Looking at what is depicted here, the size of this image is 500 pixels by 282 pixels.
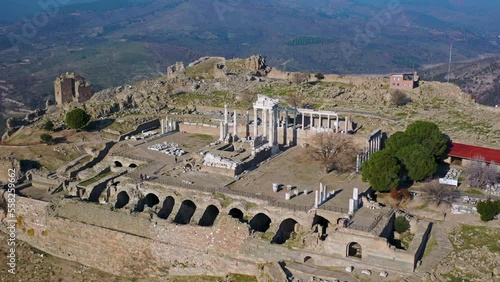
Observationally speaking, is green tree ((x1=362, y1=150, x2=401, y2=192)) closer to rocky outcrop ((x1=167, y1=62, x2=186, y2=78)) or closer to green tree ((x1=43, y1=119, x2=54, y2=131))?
green tree ((x1=43, y1=119, x2=54, y2=131))

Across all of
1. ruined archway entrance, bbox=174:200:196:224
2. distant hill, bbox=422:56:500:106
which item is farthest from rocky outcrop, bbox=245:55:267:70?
distant hill, bbox=422:56:500:106

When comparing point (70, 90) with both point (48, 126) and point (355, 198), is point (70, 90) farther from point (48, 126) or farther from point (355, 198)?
point (355, 198)

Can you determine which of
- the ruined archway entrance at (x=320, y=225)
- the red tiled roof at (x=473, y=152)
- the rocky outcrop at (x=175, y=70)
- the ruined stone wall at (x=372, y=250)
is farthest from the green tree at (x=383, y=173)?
the rocky outcrop at (x=175, y=70)

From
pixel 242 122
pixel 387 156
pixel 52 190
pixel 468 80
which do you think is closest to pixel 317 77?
pixel 242 122

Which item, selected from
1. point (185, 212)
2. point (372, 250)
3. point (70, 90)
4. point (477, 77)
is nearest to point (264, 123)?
point (185, 212)

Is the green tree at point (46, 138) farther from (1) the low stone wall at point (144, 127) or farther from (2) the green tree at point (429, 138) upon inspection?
(2) the green tree at point (429, 138)
